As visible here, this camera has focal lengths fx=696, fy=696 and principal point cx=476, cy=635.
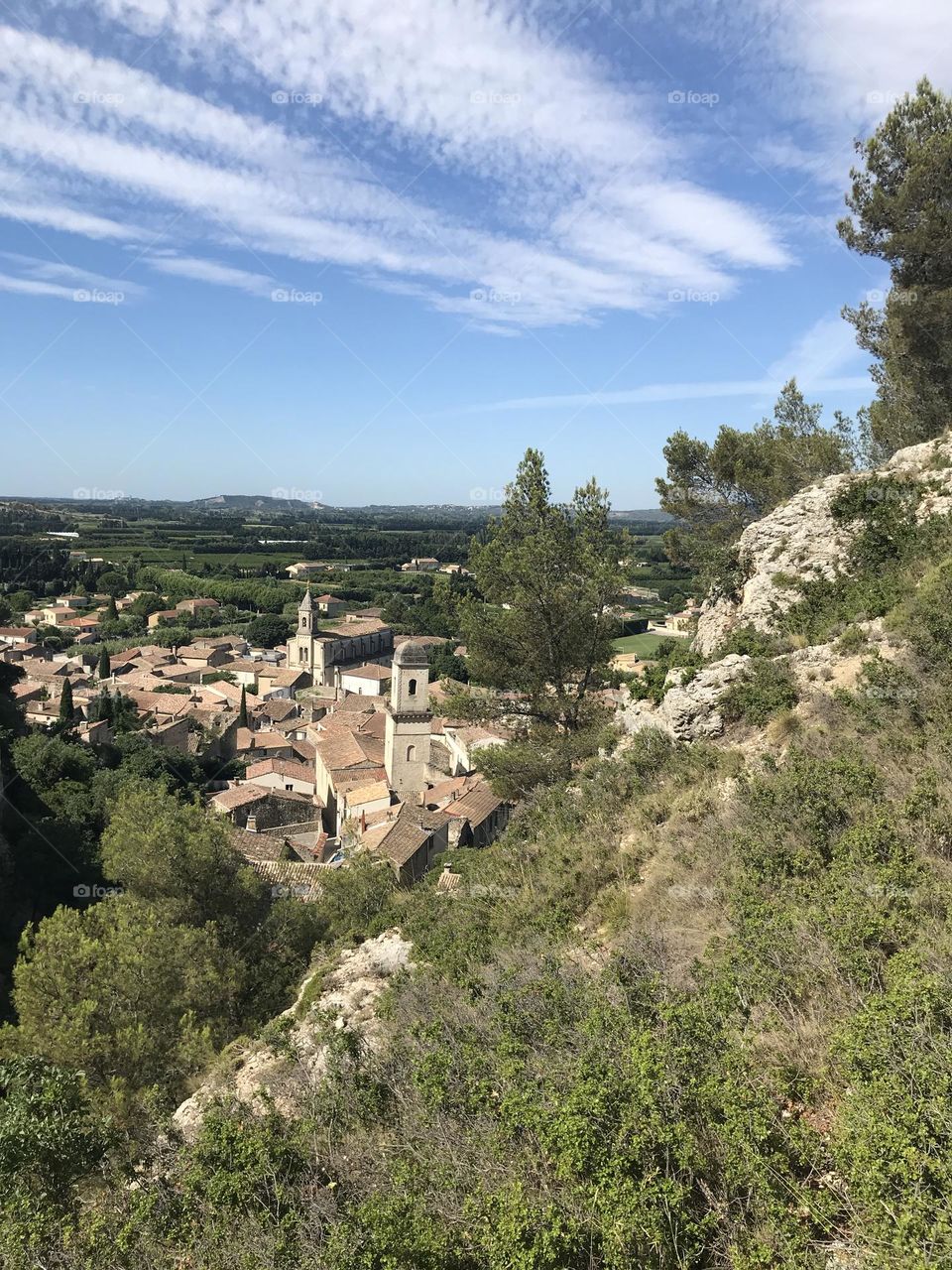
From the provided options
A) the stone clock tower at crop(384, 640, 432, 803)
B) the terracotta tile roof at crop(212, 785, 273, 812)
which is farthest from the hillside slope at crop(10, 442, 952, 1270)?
the terracotta tile roof at crop(212, 785, 273, 812)

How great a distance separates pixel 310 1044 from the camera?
6.87 metres

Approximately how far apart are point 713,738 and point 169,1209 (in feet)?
→ 23.9

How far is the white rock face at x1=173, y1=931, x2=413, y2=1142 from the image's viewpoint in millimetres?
5688

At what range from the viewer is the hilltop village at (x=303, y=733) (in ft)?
74.0

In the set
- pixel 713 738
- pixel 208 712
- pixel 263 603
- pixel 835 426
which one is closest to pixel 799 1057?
pixel 713 738

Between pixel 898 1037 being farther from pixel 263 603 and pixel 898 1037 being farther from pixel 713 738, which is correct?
pixel 263 603

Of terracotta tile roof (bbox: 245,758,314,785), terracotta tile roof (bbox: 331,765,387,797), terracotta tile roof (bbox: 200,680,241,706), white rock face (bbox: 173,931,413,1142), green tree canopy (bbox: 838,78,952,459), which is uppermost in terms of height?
green tree canopy (bbox: 838,78,952,459)

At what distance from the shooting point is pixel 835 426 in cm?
1717

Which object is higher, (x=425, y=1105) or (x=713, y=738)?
(x=713, y=738)

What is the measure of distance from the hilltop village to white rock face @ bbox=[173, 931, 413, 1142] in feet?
16.4

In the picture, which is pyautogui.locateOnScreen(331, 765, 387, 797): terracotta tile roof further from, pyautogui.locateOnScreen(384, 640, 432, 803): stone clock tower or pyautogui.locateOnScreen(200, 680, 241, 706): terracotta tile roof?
pyautogui.locateOnScreen(200, 680, 241, 706): terracotta tile roof

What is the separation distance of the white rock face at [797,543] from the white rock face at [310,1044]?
6.83m

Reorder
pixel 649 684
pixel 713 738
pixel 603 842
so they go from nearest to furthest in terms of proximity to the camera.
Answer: pixel 603 842 → pixel 713 738 → pixel 649 684

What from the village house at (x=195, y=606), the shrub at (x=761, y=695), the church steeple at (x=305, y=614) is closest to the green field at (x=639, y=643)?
the church steeple at (x=305, y=614)
